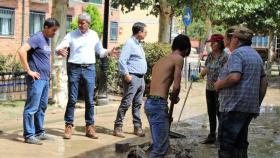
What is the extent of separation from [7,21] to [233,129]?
27005 mm

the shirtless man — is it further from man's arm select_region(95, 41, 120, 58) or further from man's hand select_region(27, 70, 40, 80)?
man's arm select_region(95, 41, 120, 58)

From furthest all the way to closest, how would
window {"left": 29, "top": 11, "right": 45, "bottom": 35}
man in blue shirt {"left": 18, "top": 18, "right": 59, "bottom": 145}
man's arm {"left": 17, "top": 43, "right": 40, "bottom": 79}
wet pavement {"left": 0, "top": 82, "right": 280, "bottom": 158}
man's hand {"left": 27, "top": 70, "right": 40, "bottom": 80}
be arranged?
window {"left": 29, "top": 11, "right": 45, "bottom": 35}
man in blue shirt {"left": 18, "top": 18, "right": 59, "bottom": 145}
man's hand {"left": 27, "top": 70, "right": 40, "bottom": 80}
man's arm {"left": 17, "top": 43, "right": 40, "bottom": 79}
wet pavement {"left": 0, "top": 82, "right": 280, "bottom": 158}

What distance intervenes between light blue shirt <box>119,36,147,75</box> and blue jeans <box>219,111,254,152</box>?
2.83 meters

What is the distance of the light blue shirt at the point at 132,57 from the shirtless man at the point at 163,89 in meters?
2.61

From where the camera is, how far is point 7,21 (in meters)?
31.2

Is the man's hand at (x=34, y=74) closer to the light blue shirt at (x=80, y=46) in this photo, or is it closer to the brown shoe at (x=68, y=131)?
the light blue shirt at (x=80, y=46)

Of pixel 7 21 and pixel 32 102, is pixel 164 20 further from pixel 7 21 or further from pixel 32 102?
pixel 32 102

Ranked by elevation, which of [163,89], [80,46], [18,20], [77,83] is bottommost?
[77,83]

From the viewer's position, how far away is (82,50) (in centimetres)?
847

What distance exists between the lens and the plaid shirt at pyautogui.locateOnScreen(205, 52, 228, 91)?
319 inches

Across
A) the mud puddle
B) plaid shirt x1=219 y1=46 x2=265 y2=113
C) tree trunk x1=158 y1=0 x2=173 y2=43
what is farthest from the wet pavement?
tree trunk x1=158 y1=0 x2=173 y2=43

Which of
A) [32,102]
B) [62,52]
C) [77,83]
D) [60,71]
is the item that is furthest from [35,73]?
[60,71]

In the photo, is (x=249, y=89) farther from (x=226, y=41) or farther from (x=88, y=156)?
(x=88, y=156)

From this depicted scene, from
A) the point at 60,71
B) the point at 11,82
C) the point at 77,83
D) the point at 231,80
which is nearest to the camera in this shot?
the point at 231,80
